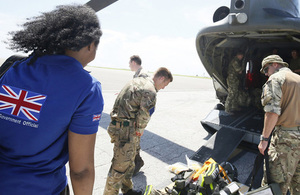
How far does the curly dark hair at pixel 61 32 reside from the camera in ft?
3.61

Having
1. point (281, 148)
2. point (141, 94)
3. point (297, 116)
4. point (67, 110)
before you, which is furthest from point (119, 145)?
point (297, 116)

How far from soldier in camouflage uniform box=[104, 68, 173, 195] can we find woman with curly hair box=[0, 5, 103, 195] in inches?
56.2

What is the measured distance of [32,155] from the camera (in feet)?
3.43

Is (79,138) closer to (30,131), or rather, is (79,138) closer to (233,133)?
(30,131)

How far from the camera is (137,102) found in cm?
266

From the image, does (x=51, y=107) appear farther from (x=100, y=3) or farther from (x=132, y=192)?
(x=100, y=3)

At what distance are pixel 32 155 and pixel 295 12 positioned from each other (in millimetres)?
4995

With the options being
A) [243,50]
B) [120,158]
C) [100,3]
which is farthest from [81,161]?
[100,3]

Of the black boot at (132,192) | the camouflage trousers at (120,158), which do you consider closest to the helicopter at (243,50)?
the black boot at (132,192)

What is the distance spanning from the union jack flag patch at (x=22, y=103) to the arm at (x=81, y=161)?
0.20 meters

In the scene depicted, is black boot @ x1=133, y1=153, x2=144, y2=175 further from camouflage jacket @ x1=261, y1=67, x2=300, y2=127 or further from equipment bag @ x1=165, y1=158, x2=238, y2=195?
camouflage jacket @ x1=261, y1=67, x2=300, y2=127

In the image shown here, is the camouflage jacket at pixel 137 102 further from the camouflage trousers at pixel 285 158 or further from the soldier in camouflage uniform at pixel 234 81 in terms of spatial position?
the soldier in camouflage uniform at pixel 234 81

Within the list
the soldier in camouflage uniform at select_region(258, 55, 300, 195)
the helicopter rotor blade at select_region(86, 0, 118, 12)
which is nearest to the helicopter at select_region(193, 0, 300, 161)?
the soldier in camouflage uniform at select_region(258, 55, 300, 195)

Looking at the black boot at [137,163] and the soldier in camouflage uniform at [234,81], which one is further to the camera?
the soldier in camouflage uniform at [234,81]
